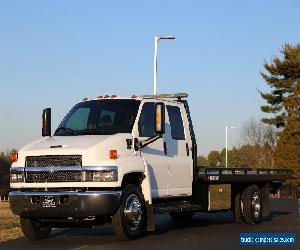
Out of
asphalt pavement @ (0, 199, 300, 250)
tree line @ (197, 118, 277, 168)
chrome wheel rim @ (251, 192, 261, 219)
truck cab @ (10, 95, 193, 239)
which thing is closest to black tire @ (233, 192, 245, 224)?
asphalt pavement @ (0, 199, 300, 250)

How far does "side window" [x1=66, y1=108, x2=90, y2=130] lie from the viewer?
11.6 metres

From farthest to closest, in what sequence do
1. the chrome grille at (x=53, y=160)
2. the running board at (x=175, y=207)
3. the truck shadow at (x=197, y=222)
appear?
the truck shadow at (x=197, y=222), the running board at (x=175, y=207), the chrome grille at (x=53, y=160)

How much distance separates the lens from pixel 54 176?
10273 millimetres

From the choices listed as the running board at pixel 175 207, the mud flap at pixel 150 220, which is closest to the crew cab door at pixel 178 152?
the running board at pixel 175 207

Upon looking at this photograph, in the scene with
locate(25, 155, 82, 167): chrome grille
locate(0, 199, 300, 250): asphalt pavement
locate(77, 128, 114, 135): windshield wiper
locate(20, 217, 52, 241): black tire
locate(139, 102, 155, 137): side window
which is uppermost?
locate(139, 102, 155, 137): side window

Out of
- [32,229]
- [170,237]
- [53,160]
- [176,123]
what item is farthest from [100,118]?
[170,237]

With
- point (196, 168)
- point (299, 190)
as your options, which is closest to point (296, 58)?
point (299, 190)

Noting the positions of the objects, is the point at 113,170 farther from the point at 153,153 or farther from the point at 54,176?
the point at 153,153

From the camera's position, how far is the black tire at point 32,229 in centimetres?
1105

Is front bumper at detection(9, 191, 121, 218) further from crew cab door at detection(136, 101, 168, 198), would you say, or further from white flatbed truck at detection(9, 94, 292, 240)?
crew cab door at detection(136, 101, 168, 198)

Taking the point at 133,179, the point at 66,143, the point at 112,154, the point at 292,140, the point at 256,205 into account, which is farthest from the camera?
the point at 292,140

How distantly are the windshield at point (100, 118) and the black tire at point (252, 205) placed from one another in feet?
13.2

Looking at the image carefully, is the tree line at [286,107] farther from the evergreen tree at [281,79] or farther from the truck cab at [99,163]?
the truck cab at [99,163]

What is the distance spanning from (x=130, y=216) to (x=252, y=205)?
4662mm
